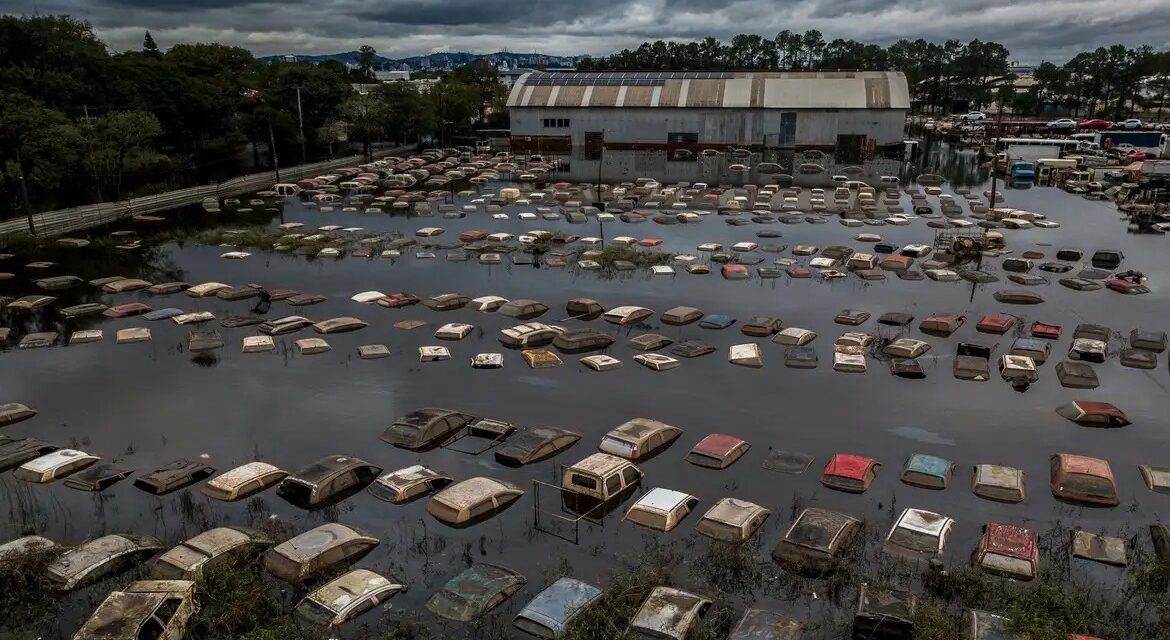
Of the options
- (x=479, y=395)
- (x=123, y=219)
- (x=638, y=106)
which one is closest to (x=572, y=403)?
(x=479, y=395)

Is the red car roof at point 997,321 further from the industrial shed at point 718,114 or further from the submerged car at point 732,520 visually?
the industrial shed at point 718,114

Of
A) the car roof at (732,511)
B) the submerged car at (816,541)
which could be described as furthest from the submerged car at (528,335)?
the submerged car at (816,541)

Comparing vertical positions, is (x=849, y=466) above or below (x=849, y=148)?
below

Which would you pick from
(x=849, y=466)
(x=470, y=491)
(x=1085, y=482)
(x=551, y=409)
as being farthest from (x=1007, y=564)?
(x=551, y=409)

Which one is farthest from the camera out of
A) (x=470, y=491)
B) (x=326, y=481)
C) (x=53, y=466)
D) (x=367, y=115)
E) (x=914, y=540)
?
(x=367, y=115)

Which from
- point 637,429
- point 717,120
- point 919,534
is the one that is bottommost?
point 919,534

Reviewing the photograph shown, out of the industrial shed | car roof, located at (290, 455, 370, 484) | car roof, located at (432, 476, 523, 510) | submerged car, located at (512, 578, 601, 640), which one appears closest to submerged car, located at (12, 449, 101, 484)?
car roof, located at (290, 455, 370, 484)

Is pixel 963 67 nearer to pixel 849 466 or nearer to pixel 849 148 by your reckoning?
pixel 849 148
